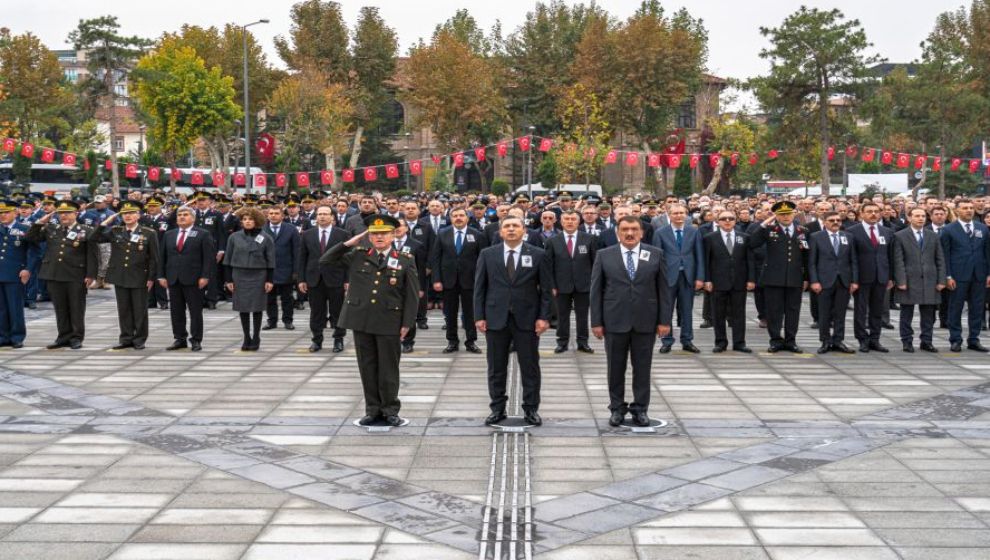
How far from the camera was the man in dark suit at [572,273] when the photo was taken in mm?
14922

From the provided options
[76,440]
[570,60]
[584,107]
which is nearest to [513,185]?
[570,60]

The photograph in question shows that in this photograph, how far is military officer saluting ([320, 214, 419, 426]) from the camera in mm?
9891

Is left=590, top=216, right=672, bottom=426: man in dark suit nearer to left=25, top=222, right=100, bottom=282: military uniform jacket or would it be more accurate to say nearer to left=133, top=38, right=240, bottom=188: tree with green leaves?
left=25, top=222, right=100, bottom=282: military uniform jacket

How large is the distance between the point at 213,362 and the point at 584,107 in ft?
178

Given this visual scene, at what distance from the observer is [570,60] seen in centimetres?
7769

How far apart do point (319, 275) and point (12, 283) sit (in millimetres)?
4079

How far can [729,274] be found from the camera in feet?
49.0

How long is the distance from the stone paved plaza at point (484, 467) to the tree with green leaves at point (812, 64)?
4446cm

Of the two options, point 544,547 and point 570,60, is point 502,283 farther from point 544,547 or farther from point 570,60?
point 570,60

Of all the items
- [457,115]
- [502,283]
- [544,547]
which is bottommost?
[544,547]

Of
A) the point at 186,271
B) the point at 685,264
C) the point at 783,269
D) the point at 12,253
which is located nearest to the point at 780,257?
the point at 783,269

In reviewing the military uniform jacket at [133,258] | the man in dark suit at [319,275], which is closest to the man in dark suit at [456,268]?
the man in dark suit at [319,275]

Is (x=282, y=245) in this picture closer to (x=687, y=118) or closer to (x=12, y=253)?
(x=12, y=253)

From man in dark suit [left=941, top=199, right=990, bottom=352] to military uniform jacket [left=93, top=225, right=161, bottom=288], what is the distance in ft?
34.6
